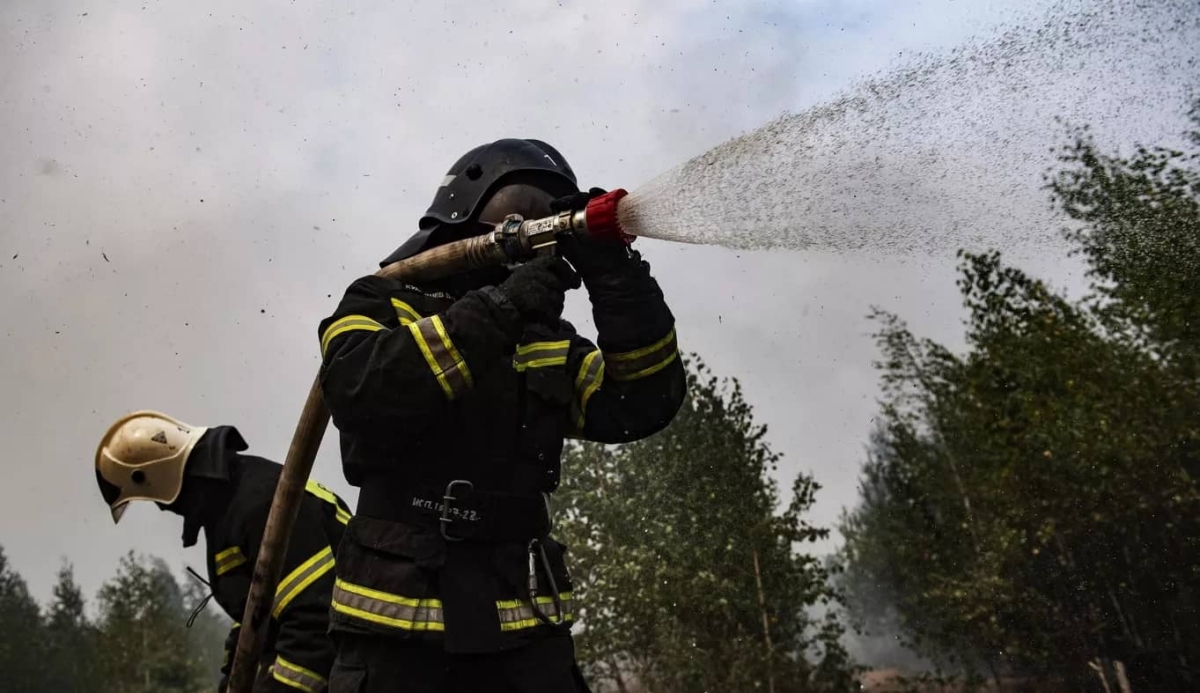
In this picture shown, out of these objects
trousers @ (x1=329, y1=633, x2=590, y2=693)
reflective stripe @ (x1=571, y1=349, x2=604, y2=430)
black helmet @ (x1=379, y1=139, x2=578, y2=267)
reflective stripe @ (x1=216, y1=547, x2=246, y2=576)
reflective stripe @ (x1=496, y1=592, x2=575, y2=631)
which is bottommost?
trousers @ (x1=329, y1=633, x2=590, y2=693)

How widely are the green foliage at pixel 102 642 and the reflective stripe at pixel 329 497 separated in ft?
69.0

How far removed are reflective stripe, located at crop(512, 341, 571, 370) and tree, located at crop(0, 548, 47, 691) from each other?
47.0 m

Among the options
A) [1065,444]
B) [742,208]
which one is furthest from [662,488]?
[742,208]

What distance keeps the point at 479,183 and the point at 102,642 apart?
3994 cm

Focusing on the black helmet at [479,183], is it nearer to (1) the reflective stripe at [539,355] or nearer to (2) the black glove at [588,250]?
(2) the black glove at [588,250]

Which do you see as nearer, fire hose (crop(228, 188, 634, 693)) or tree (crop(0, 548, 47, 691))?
fire hose (crop(228, 188, 634, 693))

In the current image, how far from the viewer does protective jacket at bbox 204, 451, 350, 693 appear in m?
3.71

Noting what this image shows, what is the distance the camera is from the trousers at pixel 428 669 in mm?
2352

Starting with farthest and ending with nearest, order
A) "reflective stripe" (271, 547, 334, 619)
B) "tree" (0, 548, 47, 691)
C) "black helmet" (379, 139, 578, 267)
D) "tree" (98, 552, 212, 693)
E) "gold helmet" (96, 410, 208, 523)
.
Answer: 1. "tree" (0, 548, 47, 691)
2. "tree" (98, 552, 212, 693)
3. "gold helmet" (96, 410, 208, 523)
4. "reflective stripe" (271, 547, 334, 619)
5. "black helmet" (379, 139, 578, 267)

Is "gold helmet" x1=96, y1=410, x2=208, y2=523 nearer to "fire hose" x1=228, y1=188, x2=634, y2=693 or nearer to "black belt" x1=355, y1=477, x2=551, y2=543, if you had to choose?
"fire hose" x1=228, y1=188, x2=634, y2=693

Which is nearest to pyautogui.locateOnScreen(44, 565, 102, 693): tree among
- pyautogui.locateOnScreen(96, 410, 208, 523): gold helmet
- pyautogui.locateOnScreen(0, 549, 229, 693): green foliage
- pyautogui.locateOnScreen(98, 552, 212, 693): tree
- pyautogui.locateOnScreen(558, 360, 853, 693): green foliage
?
pyautogui.locateOnScreen(0, 549, 229, 693): green foliage

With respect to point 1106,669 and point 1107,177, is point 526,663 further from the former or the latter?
point 1106,669

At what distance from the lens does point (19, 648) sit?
134 ft

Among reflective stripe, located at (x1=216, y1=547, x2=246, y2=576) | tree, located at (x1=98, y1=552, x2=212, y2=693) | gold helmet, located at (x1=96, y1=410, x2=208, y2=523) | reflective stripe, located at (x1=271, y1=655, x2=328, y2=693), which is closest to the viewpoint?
reflective stripe, located at (x1=271, y1=655, x2=328, y2=693)
